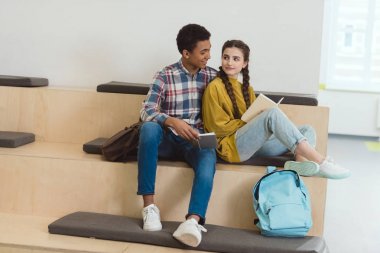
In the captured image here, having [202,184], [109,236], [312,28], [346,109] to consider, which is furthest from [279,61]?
[346,109]

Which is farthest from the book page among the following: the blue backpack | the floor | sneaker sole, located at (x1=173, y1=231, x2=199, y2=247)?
the floor

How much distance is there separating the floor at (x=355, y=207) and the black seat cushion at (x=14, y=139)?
1.93 meters

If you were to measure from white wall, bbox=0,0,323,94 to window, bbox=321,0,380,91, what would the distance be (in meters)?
3.87

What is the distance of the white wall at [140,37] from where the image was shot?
393 cm

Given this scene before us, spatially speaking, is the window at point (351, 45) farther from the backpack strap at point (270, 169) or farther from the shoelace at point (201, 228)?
the shoelace at point (201, 228)

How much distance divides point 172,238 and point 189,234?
0.43 feet

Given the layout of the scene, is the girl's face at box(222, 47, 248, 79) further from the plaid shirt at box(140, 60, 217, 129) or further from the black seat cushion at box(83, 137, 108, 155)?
the black seat cushion at box(83, 137, 108, 155)

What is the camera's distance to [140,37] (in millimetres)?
4102

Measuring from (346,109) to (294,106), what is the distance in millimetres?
4338

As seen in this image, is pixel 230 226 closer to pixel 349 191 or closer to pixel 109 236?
pixel 109 236

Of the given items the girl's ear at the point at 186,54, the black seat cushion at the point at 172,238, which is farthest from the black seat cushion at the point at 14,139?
the girl's ear at the point at 186,54

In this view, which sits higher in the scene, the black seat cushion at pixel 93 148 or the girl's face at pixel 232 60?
the girl's face at pixel 232 60

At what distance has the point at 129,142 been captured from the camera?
10.5 ft

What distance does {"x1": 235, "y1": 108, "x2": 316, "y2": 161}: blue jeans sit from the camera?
9.91ft
